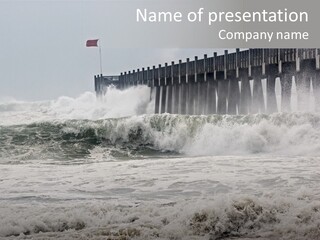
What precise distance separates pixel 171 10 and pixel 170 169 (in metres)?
1.05

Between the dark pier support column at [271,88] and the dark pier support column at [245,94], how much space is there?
0.53 ft

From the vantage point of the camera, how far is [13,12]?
330cm

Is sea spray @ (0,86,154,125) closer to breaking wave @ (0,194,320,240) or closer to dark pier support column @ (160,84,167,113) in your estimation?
dark pier support column @ (160,84,167,113)

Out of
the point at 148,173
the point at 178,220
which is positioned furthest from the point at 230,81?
the point at 178,220

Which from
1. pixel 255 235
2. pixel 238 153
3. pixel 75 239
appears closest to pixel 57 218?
pixel 75 239

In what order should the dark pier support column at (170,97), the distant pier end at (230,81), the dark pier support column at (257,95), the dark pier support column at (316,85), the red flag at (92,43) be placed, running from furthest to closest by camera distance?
the dark pier support column at (316,85) → the dark pier support column at (257,95) → the dark pier support column at (170,97) → the distant pier end at (230,81) → the red flag at (92,43)

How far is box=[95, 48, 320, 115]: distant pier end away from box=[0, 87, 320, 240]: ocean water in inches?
6.8

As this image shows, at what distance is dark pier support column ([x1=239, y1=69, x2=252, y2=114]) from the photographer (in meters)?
4.20

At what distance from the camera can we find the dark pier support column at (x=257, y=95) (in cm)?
428

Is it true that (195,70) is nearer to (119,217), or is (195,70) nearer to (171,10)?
(171,10)

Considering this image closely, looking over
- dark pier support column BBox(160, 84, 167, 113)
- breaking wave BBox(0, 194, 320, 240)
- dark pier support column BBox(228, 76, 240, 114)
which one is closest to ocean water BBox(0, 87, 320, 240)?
breaking wave BBox(0, 194, 320, 240)

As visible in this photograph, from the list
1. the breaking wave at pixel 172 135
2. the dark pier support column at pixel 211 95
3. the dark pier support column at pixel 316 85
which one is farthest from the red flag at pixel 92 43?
the dark pier support column at pixel 316 85

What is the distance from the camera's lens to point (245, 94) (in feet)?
14.2

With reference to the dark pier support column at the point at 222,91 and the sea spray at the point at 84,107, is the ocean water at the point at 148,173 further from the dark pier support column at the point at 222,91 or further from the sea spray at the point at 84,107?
the dark pier support column at the point at 222,91
